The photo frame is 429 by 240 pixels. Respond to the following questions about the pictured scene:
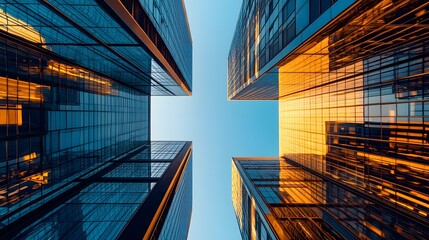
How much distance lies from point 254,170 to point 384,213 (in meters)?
23.3

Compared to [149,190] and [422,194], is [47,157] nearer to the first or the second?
[149,190]

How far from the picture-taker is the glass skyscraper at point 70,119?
15828mm

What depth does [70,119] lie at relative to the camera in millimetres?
24016

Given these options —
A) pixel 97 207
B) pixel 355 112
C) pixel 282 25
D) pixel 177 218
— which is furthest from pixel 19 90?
pixel 355 112

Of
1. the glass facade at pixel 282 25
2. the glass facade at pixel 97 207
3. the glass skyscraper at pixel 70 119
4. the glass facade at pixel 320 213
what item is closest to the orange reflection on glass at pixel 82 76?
the glass skyscraper at pixel 70 119

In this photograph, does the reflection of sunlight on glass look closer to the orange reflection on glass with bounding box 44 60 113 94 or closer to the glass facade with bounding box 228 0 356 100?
the orange reflection on glass with bounding box 44 60 113 94

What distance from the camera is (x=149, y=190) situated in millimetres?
27016

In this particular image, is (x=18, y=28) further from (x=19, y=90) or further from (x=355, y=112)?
(x=355, y=112)

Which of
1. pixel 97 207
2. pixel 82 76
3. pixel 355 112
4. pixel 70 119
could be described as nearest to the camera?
pixel 97 207

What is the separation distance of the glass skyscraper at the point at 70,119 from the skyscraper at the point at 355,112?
1452cm

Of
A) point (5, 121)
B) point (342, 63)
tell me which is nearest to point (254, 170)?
point (342, 63)

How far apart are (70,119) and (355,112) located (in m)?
34.4

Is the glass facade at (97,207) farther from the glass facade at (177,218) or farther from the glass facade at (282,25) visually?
the glass facade at (282,25)

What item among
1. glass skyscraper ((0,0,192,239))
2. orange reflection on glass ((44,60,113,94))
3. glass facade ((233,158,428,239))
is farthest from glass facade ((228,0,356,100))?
orange reflection on glass ((44,60,113,94))
